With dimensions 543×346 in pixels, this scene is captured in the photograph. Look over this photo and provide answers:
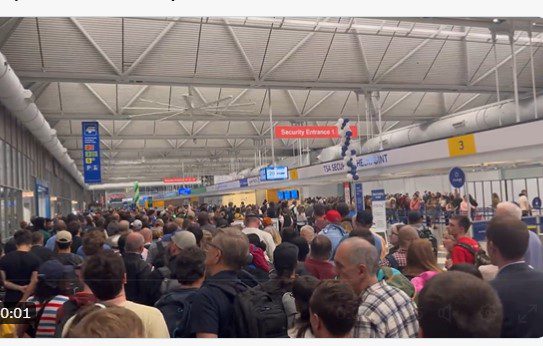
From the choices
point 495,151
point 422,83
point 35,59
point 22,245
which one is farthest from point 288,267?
point 422,83

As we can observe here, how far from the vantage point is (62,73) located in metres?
14.1

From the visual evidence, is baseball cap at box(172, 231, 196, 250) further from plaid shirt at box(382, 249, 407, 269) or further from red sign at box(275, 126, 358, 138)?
red sign at box(275, 126, 358, 138)

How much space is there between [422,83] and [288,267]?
15125 millimetres

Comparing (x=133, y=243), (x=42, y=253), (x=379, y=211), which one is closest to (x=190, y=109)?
(x=379, y=211)

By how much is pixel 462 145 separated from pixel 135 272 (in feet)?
34.8

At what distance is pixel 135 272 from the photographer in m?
5.59

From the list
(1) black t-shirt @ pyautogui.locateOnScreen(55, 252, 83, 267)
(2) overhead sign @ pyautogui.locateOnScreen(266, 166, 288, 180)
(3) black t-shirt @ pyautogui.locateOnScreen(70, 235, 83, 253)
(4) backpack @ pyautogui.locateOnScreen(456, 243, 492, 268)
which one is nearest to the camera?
(4) backpack @ pyautogui.locateOnScreen(456, 243, 492, 268)

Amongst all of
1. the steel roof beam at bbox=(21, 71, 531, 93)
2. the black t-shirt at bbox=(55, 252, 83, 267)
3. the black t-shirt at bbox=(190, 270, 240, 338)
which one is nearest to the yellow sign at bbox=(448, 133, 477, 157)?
the steel roof beam at bbox=(21, 71, 531, 93)

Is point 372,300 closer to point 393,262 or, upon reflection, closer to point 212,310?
point 212,310

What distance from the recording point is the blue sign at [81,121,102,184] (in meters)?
19.9

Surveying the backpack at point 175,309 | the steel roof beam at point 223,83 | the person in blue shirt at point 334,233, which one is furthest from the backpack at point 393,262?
the steel roof beam at point 223,83

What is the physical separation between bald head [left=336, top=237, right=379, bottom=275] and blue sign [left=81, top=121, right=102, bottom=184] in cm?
1779
